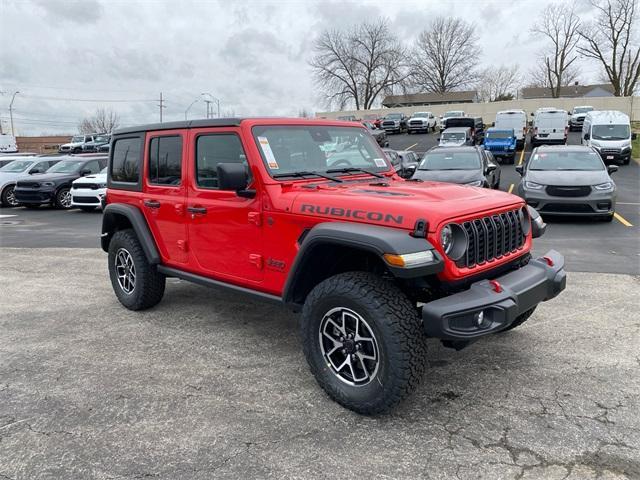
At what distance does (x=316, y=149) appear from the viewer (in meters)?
4.37

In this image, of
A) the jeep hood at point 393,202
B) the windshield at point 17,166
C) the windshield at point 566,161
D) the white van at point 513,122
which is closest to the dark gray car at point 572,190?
the windshield at point 566,161

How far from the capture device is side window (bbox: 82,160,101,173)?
16.9 m

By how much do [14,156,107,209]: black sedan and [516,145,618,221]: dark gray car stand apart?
13.2m

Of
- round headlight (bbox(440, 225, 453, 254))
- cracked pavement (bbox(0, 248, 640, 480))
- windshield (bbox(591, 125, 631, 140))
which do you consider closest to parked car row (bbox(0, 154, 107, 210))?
cracked pavement (bbox(0, 248, 640, 480))

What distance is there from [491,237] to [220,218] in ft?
7.02

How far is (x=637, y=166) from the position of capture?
23.6 metres

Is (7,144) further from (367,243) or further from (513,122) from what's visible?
(367,243)

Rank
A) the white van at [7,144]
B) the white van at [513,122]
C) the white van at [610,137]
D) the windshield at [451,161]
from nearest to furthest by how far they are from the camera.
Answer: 1. the windshield at [451,161]
2. the white van at [610,137]
3. the white van at [513,122]
4. the white van at [7,144]

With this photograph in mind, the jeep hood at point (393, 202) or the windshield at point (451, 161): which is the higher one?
the windshield at point (451, 161)

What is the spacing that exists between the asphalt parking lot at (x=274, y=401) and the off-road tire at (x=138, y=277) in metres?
0.15

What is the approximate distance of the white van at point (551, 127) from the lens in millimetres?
29078

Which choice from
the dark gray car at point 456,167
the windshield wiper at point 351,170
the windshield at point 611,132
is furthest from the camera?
the windshield at point 611,132

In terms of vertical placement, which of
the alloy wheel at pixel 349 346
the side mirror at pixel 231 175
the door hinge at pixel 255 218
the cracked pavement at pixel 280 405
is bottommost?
the cracked pavement at pixel 280 405

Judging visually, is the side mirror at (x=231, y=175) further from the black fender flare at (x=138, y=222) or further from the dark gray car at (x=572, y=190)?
the dark gray car at (x=572, y=190)
